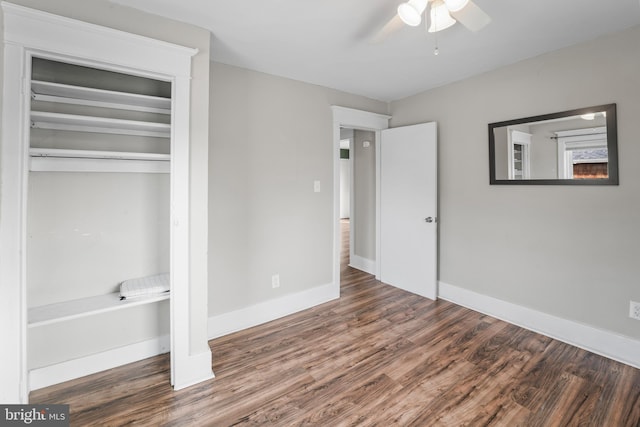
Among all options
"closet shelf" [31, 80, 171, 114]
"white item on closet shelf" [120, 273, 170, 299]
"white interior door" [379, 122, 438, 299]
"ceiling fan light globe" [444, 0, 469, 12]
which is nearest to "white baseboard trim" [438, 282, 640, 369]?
"white interior door" [379, 122, 438, 299]

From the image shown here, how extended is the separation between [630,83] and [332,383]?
2896 millimetres

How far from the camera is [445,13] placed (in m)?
1.57

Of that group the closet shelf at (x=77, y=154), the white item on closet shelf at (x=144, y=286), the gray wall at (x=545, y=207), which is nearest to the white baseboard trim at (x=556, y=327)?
the gray wall at (x=545, y=207)

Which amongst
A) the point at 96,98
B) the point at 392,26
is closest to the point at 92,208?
the point at 96,98

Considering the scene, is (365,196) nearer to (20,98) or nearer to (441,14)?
(441,14)

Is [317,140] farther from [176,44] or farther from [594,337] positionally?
[594,337]

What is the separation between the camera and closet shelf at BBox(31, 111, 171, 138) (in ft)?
5.45

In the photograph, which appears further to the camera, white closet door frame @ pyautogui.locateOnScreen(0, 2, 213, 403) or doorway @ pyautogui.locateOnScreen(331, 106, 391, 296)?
doorway @ pyautogui.locateOnScreen(331, 106, 391, 296)

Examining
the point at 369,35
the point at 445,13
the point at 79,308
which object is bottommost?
the point at 79,308

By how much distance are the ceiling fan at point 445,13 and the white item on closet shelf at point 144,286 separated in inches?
85.0

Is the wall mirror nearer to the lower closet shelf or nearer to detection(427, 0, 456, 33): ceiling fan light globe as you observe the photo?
detection(427, 0, 456, 33): ceiling fan light globe

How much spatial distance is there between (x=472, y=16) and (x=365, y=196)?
9.57 feet

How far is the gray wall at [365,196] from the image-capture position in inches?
163

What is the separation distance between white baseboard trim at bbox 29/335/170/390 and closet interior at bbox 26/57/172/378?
0.04 meters
